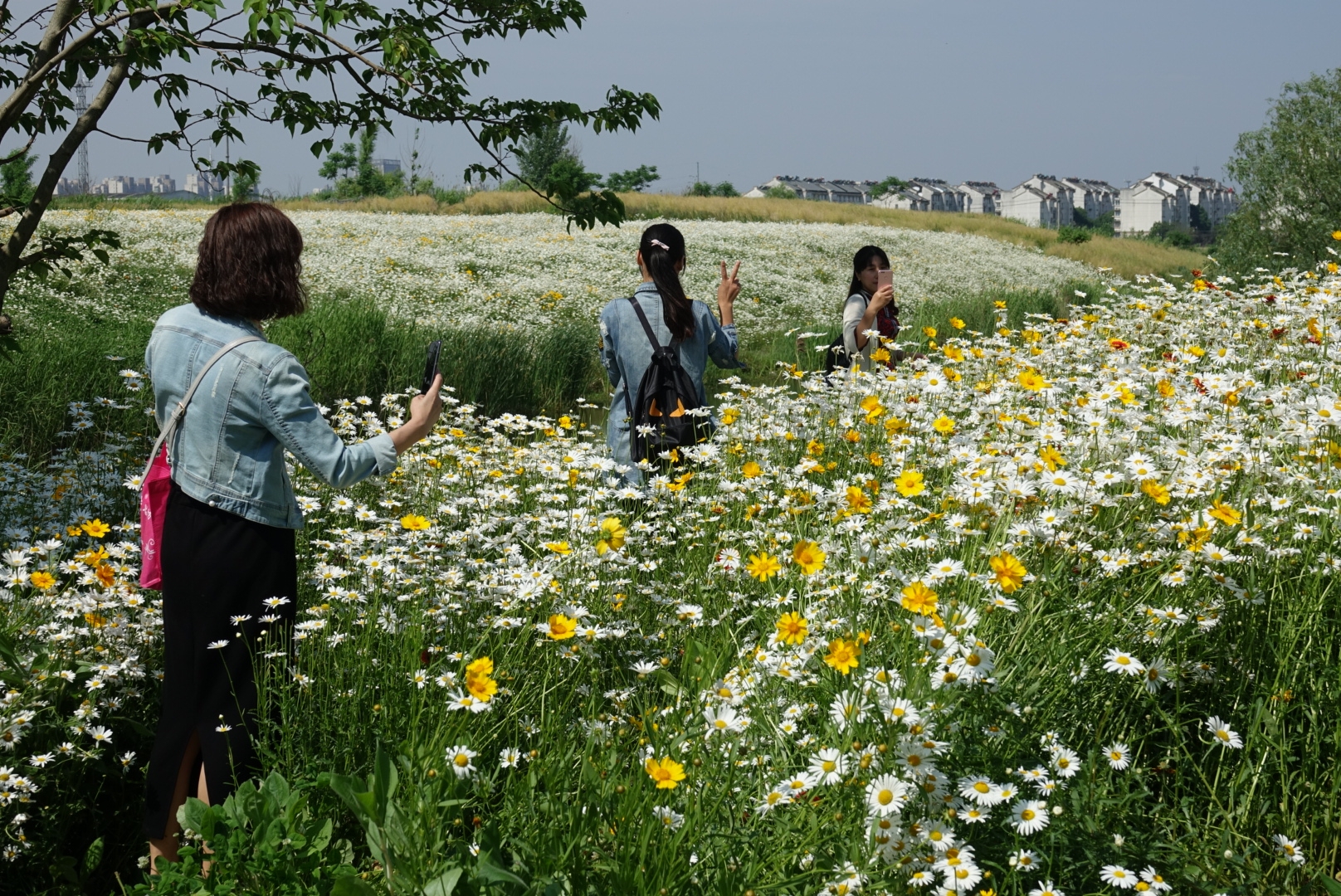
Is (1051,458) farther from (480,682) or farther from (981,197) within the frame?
(981,197)

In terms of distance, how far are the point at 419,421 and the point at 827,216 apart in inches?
1552

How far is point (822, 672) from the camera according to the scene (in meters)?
2.43

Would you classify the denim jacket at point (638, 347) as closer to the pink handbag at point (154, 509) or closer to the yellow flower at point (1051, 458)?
the yellow flower at point (1051, 458)

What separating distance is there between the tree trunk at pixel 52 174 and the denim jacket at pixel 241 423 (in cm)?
182

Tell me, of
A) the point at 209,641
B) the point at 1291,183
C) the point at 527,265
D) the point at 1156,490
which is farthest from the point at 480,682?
the point at 1291,183

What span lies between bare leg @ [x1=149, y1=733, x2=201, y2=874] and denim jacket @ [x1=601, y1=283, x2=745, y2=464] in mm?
2591

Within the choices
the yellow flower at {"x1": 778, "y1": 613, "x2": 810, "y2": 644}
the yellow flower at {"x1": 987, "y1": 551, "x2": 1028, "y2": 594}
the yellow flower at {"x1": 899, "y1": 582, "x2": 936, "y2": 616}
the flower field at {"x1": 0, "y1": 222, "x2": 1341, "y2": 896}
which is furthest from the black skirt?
the yellow flower at {"x1": 987, "y1": 551, "x2": 1028, "y2": 594}

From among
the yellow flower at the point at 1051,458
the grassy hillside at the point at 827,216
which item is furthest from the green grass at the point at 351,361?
the grassy hillside at the point at 827,216

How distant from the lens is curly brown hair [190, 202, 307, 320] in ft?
8.78

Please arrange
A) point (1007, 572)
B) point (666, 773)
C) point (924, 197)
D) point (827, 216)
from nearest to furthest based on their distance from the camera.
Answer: point (666, 773) → point (1007, 572) → point (827, 216) → point (924, 197)

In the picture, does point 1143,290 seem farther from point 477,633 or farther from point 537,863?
point 537,863

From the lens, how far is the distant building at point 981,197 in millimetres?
145500

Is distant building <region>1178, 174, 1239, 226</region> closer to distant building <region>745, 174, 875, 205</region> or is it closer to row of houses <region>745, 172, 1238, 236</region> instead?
row of houses <region>745, 172, 1238, 236</region>

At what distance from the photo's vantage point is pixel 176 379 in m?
2.70
